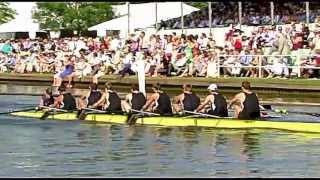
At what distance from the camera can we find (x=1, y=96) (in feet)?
95.8

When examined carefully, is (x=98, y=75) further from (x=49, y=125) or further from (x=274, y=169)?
(x=274, y=169)

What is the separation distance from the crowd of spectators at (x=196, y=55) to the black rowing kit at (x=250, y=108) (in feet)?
25.0

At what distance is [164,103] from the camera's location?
1827 cm

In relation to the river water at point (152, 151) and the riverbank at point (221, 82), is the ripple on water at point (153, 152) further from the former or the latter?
the riverbank at point (221, 82)

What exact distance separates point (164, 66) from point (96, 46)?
5.00 meters

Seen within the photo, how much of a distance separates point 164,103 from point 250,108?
2659mm

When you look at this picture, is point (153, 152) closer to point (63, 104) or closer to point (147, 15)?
point (63, 104)

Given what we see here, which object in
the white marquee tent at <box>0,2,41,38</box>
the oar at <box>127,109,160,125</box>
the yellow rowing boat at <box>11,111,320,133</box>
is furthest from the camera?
the white marquee tent at <box>0,2,41,38</box>

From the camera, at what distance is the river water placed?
470 inches

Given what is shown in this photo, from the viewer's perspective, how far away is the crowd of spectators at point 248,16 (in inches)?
1187

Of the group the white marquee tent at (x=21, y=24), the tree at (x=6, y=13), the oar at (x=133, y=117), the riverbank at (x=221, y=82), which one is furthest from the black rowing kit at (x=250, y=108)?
the tree at (x=6, y=13)

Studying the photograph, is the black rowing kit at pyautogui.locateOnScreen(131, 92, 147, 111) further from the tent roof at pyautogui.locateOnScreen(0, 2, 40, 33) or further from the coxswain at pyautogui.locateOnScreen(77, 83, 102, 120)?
the tent roof at pyautogui.locateOnScreen(0, 2, 40, 33)

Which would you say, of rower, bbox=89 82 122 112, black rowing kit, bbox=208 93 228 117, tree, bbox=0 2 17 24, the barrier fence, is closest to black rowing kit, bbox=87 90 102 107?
rower, bbox=89 82 122 112

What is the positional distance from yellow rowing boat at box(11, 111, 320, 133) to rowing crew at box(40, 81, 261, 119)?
9.0 inches
